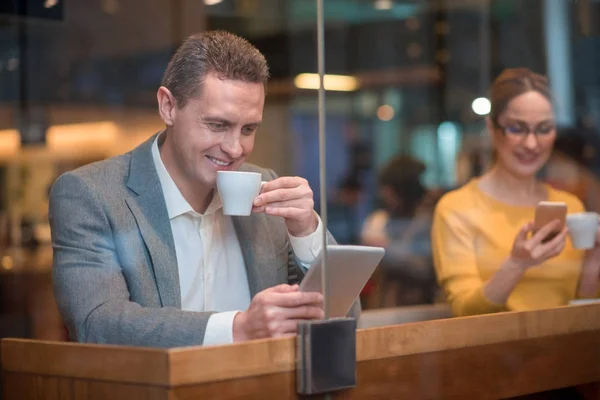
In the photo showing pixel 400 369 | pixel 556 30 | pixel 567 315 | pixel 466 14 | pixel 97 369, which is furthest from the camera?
pixel 466 14

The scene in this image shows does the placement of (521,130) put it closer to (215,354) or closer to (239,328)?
(239,328)

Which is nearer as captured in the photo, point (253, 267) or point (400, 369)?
point (400, 369)

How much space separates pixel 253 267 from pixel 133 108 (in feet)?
5.23

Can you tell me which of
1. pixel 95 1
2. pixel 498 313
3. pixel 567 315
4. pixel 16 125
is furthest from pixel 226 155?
pixel 16 125

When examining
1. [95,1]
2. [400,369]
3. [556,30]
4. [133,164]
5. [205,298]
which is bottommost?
[400,369]

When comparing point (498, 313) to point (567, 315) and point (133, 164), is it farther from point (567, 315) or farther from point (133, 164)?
point (133, 164)

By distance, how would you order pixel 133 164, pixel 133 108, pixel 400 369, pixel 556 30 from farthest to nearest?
pixel 133 108 → pixel 556 30 → pixel 133 164 → pixel 400 369

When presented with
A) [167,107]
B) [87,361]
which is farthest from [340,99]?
[87,361]

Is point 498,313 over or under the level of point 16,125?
under

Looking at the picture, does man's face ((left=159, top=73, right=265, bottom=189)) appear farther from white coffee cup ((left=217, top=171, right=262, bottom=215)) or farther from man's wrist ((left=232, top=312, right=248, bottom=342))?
man's wrist ((left=232, top=312, right=248, bottom=342))

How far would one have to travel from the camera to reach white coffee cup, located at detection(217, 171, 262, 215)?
159 centimetres

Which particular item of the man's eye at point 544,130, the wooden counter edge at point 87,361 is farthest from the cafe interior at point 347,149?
the man's eye at point 544,130

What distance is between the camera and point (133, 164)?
1711mm

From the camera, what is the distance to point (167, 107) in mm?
1732
